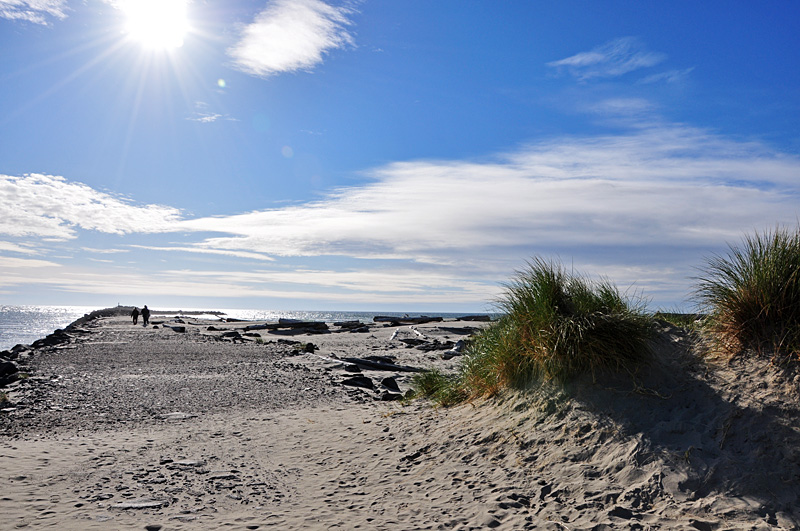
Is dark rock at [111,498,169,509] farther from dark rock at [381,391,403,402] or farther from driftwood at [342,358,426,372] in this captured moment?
driftwood at [342,358,426,372]

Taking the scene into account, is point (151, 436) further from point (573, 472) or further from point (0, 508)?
point (573, 472)

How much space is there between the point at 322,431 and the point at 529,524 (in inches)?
192

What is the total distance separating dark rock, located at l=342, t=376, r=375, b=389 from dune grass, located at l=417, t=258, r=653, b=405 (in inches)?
219

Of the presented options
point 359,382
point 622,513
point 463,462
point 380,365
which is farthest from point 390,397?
point 622,513

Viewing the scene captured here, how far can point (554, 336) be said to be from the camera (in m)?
7.33

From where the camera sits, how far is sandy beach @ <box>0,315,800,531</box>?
17.0 feet

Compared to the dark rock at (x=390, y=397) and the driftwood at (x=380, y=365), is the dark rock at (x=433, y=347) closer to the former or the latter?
the driftwood at (x=380, y=365)

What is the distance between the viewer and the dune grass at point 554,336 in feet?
23.3

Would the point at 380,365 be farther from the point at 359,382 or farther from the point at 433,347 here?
the point at 433,347

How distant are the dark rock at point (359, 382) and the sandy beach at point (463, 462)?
4.03m

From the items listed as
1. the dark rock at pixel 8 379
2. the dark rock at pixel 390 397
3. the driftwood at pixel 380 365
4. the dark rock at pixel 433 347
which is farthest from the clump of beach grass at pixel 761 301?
the dark rock at pixel 433 347

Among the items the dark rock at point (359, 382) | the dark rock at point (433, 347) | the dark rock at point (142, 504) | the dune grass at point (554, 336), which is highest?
the dune grass at point (554, 336)

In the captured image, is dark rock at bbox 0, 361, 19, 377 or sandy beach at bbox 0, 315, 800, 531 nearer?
sandy beach at bbox 0, 315, 800, 531

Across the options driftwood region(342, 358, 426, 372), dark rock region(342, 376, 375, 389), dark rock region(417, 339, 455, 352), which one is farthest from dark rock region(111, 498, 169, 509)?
dark rock region(417, 339, 455, 352)
